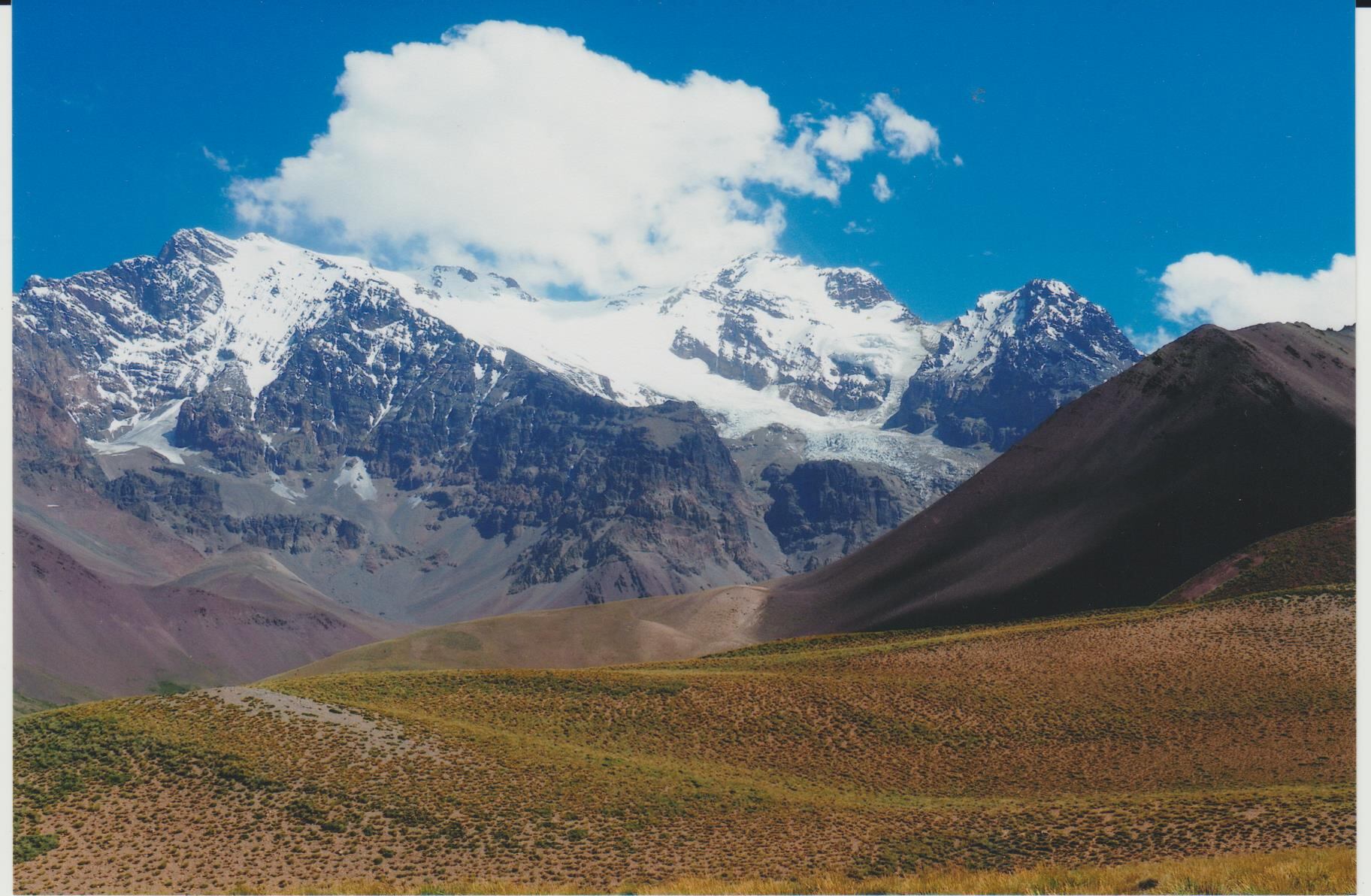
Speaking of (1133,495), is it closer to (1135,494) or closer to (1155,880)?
(1135,494)

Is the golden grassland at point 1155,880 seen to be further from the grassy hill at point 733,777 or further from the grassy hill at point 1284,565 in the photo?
the grassy hill at point 1284,565

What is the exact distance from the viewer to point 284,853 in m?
40.8

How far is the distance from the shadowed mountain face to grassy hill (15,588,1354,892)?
57350mm

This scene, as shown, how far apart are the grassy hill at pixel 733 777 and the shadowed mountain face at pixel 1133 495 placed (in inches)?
2258

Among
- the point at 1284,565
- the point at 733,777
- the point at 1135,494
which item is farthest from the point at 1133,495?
the point at 733,777

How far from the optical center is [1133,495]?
147 m

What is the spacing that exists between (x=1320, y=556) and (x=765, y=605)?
100548 mm

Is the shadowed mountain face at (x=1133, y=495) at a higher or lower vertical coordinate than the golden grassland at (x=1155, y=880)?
higher

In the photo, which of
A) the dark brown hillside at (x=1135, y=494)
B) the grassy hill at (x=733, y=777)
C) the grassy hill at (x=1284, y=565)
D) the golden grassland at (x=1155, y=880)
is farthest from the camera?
the dark brown hillside at (x=1135, y=494)

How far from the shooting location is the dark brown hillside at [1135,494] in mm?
133875

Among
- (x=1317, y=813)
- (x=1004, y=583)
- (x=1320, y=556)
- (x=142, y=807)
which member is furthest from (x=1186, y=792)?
(x=1004, y=583)

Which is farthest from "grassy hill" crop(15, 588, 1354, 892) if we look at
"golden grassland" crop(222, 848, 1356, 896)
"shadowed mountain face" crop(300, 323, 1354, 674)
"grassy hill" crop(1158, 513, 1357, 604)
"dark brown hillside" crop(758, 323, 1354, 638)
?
"shadowed mountain face" crop(300, 323, 1354, 674)

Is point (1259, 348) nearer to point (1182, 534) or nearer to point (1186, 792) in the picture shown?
point (1182, 534)

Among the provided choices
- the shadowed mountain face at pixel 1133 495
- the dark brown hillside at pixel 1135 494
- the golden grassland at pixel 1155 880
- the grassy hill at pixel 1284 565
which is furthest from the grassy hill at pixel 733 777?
the shadowed mountain face at pixel 1133 495
